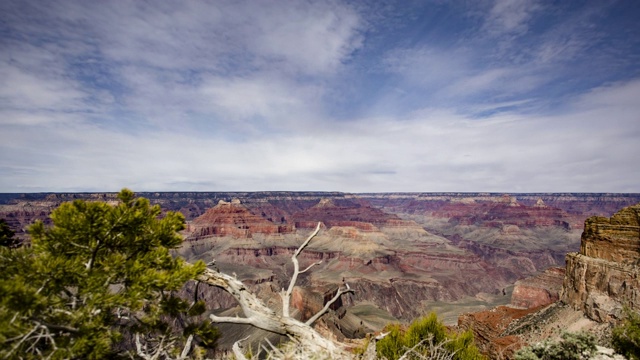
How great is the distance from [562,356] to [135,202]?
51.9 ft

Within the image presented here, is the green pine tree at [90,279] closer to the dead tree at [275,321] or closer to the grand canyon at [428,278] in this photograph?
the dead tree at [275,321]

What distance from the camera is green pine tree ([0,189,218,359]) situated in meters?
4.54

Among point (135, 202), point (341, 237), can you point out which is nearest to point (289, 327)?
point (135, 202)

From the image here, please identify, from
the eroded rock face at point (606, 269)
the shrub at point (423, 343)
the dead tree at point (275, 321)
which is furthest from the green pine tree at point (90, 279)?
the eroded rock face at point (606, 269)

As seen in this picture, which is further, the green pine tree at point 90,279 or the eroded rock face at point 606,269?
the eroded rock face at point 606,269

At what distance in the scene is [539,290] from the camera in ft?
289

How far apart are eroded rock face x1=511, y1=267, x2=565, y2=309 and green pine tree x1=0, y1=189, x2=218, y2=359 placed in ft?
347

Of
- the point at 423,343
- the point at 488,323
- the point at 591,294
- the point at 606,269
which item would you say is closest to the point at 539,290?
the point at 488,323

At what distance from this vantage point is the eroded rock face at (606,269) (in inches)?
1241

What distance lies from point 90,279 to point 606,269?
1820 inches

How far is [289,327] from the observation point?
22.8ft

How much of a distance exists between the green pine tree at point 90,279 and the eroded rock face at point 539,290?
106 m

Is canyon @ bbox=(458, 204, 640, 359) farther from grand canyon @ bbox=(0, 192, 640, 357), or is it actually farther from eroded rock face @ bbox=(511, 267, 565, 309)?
eroded rock face @ bbox=(511, 267, 565, 309)

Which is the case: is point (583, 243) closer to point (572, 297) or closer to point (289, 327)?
point (572, 297)
